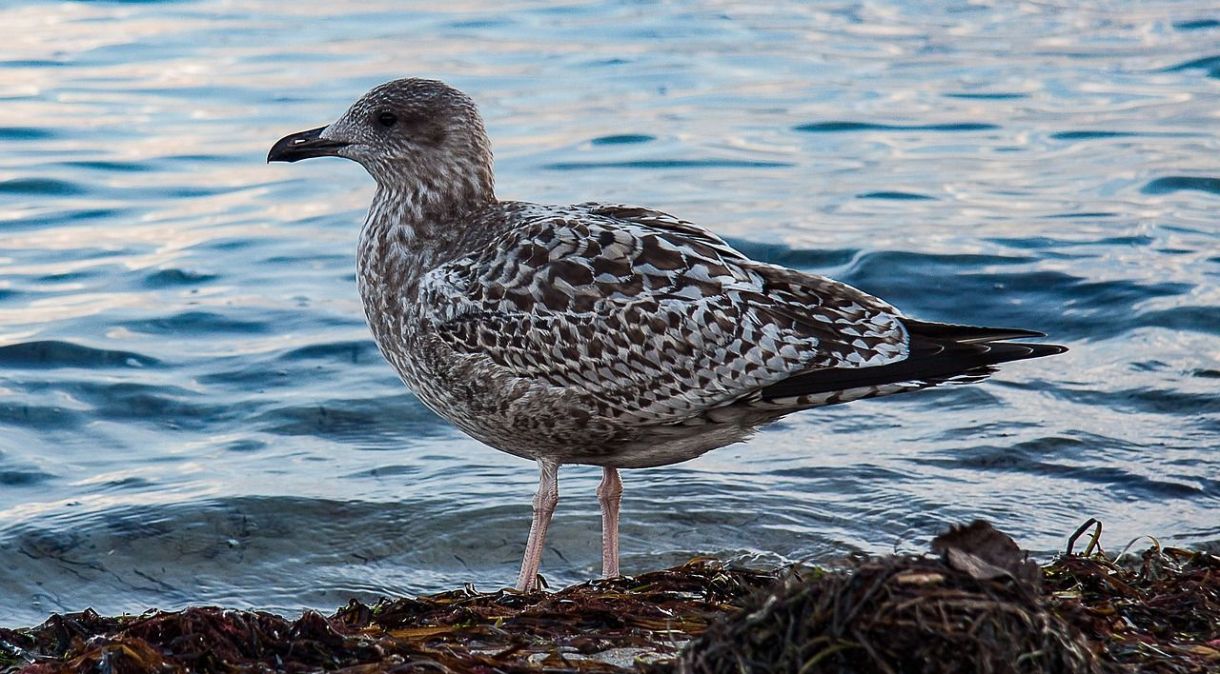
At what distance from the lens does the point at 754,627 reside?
3945 millimetres

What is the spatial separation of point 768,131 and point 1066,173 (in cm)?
286

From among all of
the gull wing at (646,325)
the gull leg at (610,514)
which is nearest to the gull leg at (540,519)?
the gull leg at (610,514)

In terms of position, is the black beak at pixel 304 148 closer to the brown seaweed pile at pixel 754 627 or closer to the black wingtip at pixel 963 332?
the brown seaweed pile at pixel 754 627

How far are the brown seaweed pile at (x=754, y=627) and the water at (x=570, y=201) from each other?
6.12 feet

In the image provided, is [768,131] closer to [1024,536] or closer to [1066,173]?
[1066,173]

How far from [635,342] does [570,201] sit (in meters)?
6.82

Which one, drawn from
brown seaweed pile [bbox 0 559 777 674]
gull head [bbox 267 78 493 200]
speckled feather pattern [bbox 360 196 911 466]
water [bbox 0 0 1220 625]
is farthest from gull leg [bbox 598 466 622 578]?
gull head [bbox 267 78 493 200]

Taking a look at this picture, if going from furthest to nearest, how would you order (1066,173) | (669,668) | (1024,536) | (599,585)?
(1066,173) < (1024,536) < (599,585) < (669,668)

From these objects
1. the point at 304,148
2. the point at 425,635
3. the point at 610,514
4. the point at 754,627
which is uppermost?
the point at 304,148

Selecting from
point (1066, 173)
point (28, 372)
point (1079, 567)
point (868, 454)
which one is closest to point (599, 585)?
point (1079, 567)

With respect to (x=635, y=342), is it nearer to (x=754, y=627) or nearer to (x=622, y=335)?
(x=622, y=335)

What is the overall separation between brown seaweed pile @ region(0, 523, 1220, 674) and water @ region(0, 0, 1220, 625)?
73.5 inches

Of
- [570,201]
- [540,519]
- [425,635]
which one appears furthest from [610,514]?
[570,201]

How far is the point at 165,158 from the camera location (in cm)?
1507
